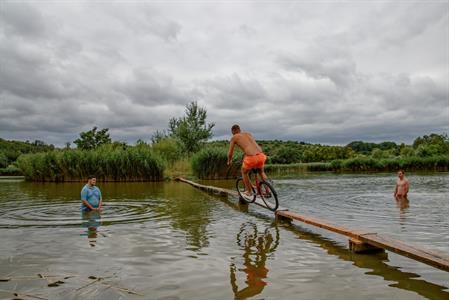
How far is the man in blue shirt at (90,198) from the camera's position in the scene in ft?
35.9

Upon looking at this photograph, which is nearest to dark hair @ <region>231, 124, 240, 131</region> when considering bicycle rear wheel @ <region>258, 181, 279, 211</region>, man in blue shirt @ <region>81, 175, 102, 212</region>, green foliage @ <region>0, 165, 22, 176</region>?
bicycle rear wheel @ <region>258, 181, 279, 211</region>

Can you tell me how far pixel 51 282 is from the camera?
484 cm

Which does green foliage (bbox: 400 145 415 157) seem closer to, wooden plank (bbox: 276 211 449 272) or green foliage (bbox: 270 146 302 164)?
green foliage (bbox: 270 146 302 164)

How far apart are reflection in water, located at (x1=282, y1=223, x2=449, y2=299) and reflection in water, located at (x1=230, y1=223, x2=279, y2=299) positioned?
33.2 inches

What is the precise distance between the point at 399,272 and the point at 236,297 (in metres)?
2.42

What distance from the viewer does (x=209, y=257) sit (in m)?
6.20

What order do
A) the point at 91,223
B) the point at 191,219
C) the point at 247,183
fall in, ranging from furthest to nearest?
1. the point at 247,183
2. the point at 191,219
3. the point at 91,223

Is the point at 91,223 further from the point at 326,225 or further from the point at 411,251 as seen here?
the point at 411,251

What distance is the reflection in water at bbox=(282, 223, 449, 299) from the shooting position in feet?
15.0

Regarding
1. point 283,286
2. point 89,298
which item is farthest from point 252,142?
point 89,298

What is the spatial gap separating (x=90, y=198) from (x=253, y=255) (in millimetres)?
6424

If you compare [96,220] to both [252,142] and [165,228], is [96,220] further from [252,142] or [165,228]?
[252,142]

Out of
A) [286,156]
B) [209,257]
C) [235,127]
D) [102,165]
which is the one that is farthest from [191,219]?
[286,156]

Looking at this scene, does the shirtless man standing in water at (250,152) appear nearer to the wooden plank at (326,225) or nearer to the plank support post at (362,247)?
the wooden plank at (326,225)
